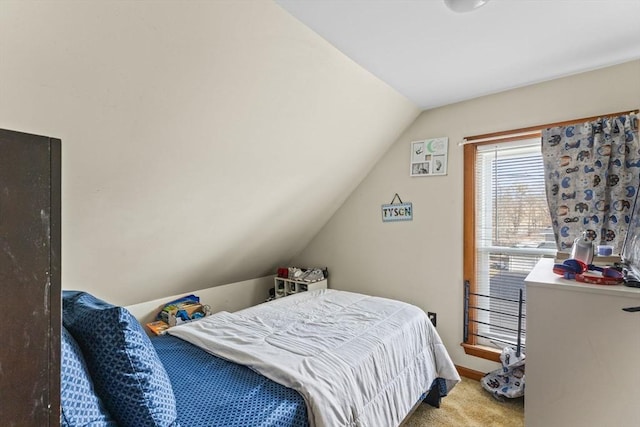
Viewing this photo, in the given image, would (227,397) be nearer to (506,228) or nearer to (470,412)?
(470,412)

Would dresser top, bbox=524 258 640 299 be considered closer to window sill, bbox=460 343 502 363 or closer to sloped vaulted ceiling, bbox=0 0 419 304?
window sill, bbox=460 343 502 363

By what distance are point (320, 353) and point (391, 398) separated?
0.46m

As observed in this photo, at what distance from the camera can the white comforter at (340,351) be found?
1.39 meters

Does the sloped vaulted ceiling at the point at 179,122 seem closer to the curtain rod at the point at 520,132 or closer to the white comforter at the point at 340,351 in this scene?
the curtain rod at the point at 520,132

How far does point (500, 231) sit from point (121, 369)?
2610 millimetres

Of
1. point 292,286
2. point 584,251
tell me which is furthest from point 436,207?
point 292,286

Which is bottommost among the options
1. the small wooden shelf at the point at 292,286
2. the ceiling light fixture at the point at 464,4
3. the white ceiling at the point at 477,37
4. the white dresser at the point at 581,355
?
the small wooden shelf at the point at 292,286

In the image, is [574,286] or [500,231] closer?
[574,286]

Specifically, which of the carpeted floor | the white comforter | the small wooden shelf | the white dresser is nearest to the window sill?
the carpeted floor

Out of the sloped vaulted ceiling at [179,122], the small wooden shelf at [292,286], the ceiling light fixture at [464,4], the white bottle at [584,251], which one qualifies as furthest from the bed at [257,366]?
the ceiling light fixture at [464,4]

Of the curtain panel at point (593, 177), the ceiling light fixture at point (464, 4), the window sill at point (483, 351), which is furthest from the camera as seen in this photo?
the window sill at point (483, 351)

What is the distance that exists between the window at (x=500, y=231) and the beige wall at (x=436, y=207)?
0.10 meters

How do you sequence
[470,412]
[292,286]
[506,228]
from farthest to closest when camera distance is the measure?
[292,286]
[506,228]
[470,412]

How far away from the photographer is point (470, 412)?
7.04 feet
